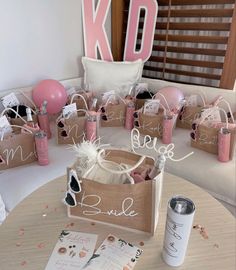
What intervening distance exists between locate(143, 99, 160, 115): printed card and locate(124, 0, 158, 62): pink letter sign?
0.65m

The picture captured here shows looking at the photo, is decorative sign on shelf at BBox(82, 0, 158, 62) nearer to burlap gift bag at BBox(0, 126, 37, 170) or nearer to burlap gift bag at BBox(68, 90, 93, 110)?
burlap gift bag at BBox(68, 90, 93, 110)

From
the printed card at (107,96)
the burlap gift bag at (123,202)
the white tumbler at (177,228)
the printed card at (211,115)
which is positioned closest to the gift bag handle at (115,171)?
the burlap gift bag at (123,202)

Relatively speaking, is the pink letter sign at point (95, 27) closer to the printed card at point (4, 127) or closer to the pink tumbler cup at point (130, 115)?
the pink tumbler cup at point (130, 115)

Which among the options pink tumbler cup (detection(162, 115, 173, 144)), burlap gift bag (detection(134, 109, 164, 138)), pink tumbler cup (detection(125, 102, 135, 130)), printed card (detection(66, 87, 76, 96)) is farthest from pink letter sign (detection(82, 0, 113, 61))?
pink tumbler cup (detection(162, 115, 173, 144))

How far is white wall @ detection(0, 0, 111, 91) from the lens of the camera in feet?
5.81

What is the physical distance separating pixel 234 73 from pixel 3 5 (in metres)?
1.64

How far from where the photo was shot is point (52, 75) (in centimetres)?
212

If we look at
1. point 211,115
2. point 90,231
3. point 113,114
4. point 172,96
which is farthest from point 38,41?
point 90,231

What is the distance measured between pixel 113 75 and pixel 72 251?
60.0 inches

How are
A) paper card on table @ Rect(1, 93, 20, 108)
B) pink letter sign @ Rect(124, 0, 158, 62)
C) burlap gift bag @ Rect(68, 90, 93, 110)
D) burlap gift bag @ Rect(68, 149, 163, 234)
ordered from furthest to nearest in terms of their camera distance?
pink letter sign @ Rect(124, 0, 158, 62), burlap gift bag @ Rect(68, 90, 93, 110), paper card on table @ Rect(1, 93, 20, 108), burlap gift bag @ Rect(68, 149, 163, 234)

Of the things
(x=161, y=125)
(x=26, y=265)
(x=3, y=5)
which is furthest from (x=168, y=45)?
(x=26, y=265)

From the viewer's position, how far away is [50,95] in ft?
5.88

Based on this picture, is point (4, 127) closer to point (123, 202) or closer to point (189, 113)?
point (123, 202)

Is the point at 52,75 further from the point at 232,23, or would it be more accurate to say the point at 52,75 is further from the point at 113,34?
the point at 232,23
